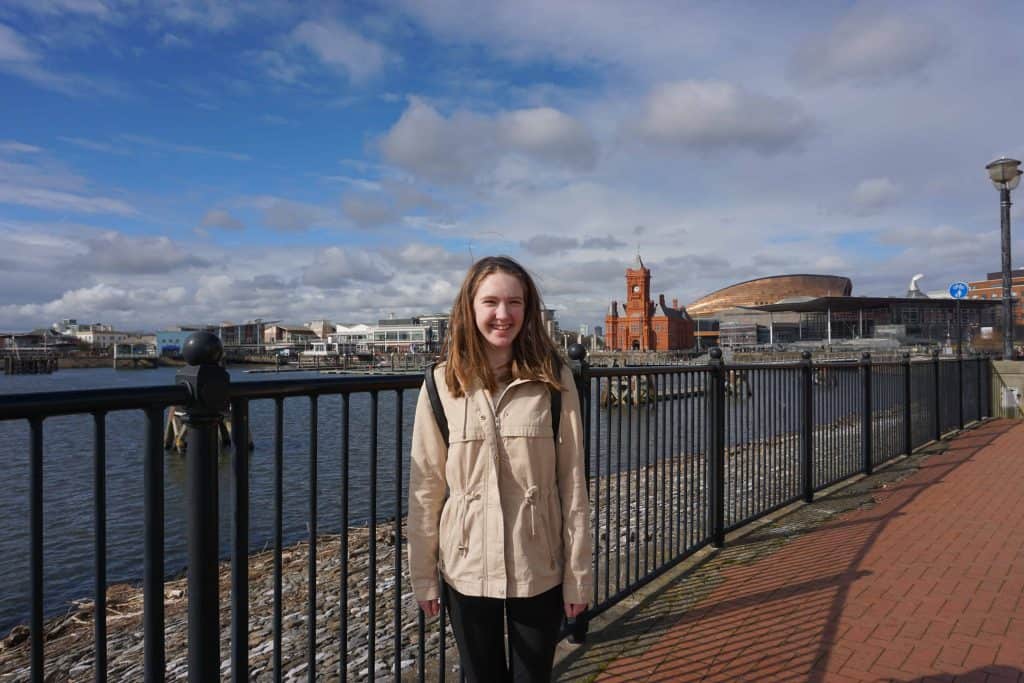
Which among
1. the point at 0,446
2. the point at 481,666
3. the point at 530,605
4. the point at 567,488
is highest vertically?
the point at 567,488

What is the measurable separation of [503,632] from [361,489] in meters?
9.96

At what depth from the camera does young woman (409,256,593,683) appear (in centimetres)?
216

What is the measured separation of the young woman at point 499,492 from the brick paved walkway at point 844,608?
3.78 ft

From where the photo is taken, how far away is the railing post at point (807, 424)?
626cm

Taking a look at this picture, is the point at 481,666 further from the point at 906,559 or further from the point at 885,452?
the point at 885,452

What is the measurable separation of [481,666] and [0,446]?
62.3 ft

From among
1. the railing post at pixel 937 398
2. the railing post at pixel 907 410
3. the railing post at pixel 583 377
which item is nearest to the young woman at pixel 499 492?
the railing post at pixel 583 377

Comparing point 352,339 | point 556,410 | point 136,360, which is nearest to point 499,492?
point 556,410

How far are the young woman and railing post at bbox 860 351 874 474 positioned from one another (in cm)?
648

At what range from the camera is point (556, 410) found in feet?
7.40

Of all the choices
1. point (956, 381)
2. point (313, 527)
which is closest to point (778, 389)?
point (313, 527)

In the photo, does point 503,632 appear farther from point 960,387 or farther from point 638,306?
point 638,306

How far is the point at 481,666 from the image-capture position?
226 centimetres

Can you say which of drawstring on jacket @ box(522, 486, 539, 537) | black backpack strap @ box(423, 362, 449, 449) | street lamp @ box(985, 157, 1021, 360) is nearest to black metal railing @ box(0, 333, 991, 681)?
black backpack strap @ box(423, 362, 449, 449)
